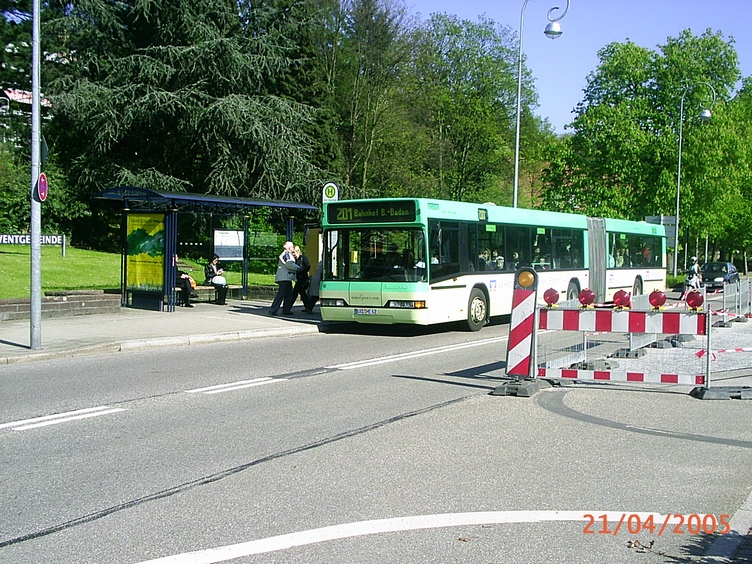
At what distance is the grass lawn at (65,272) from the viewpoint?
24812 mm

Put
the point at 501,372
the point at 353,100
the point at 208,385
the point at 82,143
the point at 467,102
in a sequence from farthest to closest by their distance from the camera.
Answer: the point at 467,102, the point at 353,100, the point at 82,143, the point at 501,372, the point at 208,385

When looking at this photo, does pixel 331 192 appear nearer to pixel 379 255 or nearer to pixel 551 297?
pixel 379 255

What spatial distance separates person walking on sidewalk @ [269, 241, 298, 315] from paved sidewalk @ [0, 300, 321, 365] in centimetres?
37

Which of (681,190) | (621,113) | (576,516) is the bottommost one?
(576,516)

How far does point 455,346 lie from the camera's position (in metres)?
16.2

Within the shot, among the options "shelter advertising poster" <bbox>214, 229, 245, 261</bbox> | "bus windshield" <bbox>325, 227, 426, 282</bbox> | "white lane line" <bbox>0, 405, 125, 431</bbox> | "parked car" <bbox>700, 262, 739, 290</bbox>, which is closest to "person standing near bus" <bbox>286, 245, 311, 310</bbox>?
"shelter advertising poster" <bbox>214, 229, 245, 261</bbox>

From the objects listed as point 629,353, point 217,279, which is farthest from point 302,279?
point 629,353

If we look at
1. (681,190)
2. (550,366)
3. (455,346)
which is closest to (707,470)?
(550,366)

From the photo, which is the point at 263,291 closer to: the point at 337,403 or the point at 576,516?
the point at 337,403

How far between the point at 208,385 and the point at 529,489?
5.71 m

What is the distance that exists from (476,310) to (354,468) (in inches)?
514

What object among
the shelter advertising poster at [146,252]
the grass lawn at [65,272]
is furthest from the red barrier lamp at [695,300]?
the grass lawn at [65,272]

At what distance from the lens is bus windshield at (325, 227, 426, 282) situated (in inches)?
687
